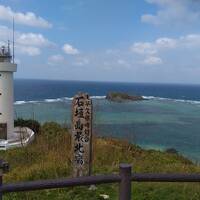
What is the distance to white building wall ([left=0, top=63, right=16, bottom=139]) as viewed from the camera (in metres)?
18.0

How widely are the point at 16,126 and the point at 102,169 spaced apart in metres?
15.8

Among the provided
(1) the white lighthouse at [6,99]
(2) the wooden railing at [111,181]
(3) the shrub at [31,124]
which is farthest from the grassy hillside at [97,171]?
(3) the shrub at [31,124]

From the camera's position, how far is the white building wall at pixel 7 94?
59.0 feet

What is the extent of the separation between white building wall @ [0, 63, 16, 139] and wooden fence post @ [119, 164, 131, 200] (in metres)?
15.9

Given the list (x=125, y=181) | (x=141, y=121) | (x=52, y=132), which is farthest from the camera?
(x=141, y=121)

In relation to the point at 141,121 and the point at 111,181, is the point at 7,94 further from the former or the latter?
the point at 141,121

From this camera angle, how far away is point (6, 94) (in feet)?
60.0

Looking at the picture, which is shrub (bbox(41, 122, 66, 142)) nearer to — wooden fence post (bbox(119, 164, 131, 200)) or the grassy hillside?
the grassy hillside

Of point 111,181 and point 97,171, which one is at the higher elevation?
point 111,181

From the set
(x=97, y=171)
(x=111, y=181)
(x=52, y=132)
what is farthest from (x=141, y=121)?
(x=111, y=181)

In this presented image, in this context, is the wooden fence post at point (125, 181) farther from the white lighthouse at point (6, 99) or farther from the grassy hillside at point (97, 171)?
the white lighthouse at point (6, 99)

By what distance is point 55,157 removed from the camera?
7051 millimetres

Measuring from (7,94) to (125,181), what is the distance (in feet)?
53.5

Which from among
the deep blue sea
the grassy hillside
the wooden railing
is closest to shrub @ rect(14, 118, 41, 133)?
the deep blue sea
